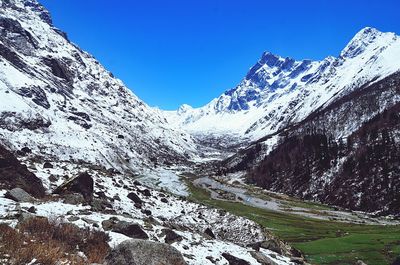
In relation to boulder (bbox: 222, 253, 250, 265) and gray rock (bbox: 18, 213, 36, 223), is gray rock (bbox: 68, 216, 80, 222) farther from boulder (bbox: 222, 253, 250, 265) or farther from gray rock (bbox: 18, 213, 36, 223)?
boulder (bbox: 222, 253, 250, 265)

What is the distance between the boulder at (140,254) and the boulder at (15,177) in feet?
58.1

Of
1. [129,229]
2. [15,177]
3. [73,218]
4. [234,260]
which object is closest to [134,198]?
[15,177]

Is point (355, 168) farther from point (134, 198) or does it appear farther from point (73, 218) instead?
point (73, 218)

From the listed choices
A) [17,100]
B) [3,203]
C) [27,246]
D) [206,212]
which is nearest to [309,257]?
[206,212]

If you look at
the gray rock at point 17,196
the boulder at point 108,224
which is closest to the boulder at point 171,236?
the boulder at point 108,224

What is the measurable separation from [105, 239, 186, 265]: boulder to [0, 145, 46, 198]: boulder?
17.7 meters

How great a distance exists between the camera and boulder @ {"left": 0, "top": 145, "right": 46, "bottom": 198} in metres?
32.3

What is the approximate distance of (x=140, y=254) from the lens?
17.0m

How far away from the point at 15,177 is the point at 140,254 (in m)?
20.9

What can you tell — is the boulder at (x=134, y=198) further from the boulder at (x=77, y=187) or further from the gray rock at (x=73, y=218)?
the gray rock at (x=73, y=218)

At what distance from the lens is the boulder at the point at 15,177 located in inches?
1271

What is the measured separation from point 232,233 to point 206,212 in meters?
7.96

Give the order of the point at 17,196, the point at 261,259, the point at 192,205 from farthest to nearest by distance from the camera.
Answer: the point at 192,205, the point at 17,196, the point at 261,259

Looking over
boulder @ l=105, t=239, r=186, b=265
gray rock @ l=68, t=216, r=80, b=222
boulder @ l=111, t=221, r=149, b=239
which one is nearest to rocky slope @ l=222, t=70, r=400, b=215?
boulder @ l=111, t=221, r=149, b=239
